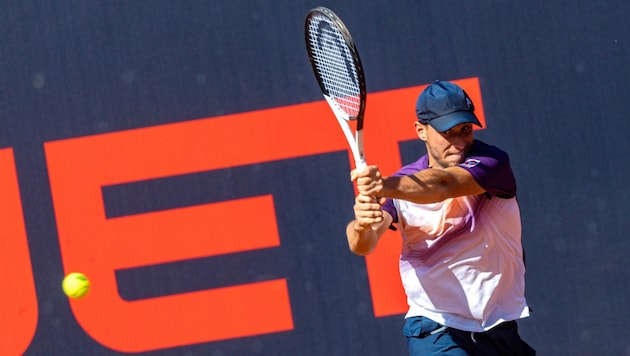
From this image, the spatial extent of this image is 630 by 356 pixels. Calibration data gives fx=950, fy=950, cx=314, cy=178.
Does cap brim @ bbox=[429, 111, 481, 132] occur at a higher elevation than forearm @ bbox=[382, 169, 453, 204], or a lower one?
higher

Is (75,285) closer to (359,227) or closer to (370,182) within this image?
(359,227)

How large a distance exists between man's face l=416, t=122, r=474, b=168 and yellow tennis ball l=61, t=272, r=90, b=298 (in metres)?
1.84

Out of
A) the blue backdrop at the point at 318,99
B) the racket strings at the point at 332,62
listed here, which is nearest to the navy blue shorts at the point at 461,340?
the racket strings at the point at 332,62

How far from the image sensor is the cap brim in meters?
2.87

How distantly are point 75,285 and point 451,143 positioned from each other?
1.93 m

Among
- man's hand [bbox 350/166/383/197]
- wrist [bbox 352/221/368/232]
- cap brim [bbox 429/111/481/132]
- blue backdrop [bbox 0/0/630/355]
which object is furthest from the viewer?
blue backdrop [bbox 0/0/630/355]

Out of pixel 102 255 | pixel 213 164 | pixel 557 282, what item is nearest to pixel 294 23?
pixel 213 164

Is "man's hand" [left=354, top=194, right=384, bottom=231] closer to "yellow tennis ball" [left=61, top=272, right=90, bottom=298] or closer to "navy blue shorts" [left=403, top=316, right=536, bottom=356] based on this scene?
"navy blue shorts" [left=403, top=316, right=536, bottom=356]

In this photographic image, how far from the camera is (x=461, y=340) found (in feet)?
9.78

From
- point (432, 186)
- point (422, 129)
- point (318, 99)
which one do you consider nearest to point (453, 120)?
point (422, 129)

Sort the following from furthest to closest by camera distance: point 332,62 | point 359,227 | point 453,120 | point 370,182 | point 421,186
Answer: point 332,62
point 453,120
point 359,227
point 421,186
point 370,182

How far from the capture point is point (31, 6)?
415 cm

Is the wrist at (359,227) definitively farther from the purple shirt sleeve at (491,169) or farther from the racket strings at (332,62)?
the racket strings at (332,62)

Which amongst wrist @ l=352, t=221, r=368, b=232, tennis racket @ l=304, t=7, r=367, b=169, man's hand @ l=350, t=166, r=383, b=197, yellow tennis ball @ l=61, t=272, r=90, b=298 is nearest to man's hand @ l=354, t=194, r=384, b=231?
man's hand @ l=350, t=166, r=383, b=197
